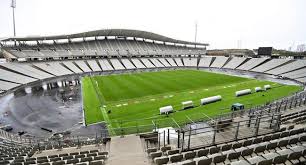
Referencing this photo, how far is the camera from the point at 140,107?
29031 mm

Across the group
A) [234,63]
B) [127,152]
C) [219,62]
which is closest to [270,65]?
[234,63]

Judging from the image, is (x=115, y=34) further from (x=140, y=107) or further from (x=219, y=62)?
(x=140, y=107)

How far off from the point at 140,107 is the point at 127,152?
17632 millimetres

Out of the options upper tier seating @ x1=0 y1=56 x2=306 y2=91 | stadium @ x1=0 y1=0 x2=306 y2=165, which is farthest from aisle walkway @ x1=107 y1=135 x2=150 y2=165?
upper tier seating @ x1=0 y1=56 x2=306 y2=91

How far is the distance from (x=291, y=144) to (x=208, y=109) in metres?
17.2

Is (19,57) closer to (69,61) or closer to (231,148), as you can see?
(69,61)

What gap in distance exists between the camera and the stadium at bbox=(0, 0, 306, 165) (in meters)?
10.7

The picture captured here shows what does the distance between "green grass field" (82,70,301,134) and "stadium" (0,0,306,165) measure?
0.47 ft

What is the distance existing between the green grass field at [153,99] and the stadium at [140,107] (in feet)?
0.47

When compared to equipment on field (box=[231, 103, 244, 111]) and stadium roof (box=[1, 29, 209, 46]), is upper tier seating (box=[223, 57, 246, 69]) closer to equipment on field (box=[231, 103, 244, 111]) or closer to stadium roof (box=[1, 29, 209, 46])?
stadium roof (box=[1, 29, 209, 46])

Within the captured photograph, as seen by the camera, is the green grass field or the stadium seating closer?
Result: the stadium seating

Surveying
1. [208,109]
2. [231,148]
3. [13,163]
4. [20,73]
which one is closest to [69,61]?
[20,73]

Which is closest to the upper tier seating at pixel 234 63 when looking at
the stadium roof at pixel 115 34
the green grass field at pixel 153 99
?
the stadium roof at pixel 115 34

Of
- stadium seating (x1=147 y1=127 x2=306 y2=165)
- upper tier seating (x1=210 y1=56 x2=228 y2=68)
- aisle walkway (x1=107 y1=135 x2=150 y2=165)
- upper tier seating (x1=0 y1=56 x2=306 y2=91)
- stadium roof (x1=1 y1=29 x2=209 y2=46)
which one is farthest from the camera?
upper tier seating (x1=210 y1=56 x2=228 y2=68)
